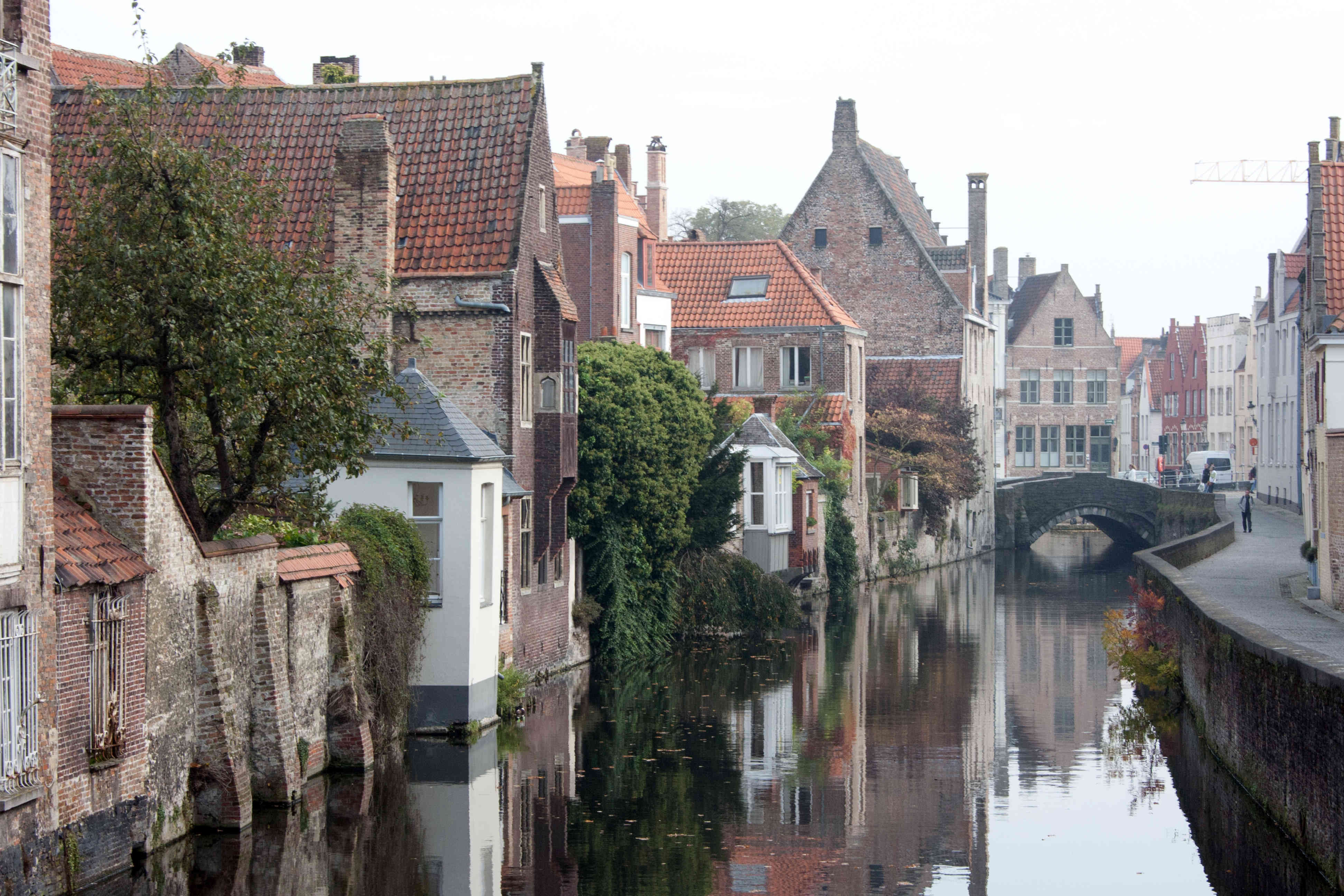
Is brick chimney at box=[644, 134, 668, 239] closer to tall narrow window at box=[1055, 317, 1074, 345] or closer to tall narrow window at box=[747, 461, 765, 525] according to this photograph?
tall narrow window at box=[747, 461, 765, 525]

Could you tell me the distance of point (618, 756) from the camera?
860 inches

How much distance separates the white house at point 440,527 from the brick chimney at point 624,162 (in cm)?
2755

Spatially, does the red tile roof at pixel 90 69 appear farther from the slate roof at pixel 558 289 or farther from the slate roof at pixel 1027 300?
the slate roof at pixel 1027 300

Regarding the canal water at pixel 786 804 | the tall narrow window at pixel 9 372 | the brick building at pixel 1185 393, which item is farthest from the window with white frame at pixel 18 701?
the brick building at pixel 1185 393

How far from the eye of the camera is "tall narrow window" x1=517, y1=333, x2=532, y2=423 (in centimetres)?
2655

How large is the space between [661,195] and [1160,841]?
38.2 m

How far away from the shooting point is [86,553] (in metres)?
14.0

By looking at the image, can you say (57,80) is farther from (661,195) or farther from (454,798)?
(661,195)

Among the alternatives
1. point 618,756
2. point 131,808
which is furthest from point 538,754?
point 131,808

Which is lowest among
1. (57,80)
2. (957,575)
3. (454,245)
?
(957,575)

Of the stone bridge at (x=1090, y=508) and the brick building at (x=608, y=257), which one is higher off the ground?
the brick building at (x=608, y=257)

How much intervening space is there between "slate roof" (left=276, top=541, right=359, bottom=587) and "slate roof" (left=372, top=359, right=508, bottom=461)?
214 cm

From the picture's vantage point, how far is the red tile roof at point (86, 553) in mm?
13578

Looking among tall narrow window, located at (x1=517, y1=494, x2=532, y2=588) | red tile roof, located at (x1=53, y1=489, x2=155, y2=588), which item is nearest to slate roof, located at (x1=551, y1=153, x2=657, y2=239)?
tall narrow window, located at (x1=517, y1=494, x2=532, y2=588)
